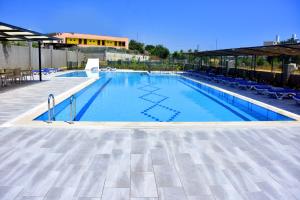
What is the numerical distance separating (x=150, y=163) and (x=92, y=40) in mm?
61226

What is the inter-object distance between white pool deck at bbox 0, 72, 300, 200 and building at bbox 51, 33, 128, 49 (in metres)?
54.5

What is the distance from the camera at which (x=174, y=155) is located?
4.54 meters

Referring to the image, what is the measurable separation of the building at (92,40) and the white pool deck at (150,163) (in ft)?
179

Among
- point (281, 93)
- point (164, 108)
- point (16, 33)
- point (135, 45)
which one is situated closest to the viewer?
point (281, 93)

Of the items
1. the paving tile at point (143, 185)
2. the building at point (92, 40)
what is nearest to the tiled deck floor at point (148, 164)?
the paving tile at point (143, 185)

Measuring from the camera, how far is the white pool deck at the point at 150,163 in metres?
3.40

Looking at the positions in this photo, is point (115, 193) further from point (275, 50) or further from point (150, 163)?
point (275, 50)

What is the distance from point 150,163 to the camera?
422cm

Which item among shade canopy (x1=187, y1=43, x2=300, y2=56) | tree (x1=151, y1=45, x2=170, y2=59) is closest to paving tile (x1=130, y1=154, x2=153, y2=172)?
shade canopy (x1=187, y1=43, x2=300, y2=56)

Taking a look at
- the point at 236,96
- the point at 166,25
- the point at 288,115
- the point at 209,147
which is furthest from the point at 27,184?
the point at 166,25

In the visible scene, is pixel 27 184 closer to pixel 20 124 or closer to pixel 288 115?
pixel 20 124

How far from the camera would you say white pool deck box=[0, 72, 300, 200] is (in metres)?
3.40

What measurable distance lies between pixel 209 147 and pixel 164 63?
27244 mm

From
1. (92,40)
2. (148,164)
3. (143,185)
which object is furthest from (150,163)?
(92,40)
